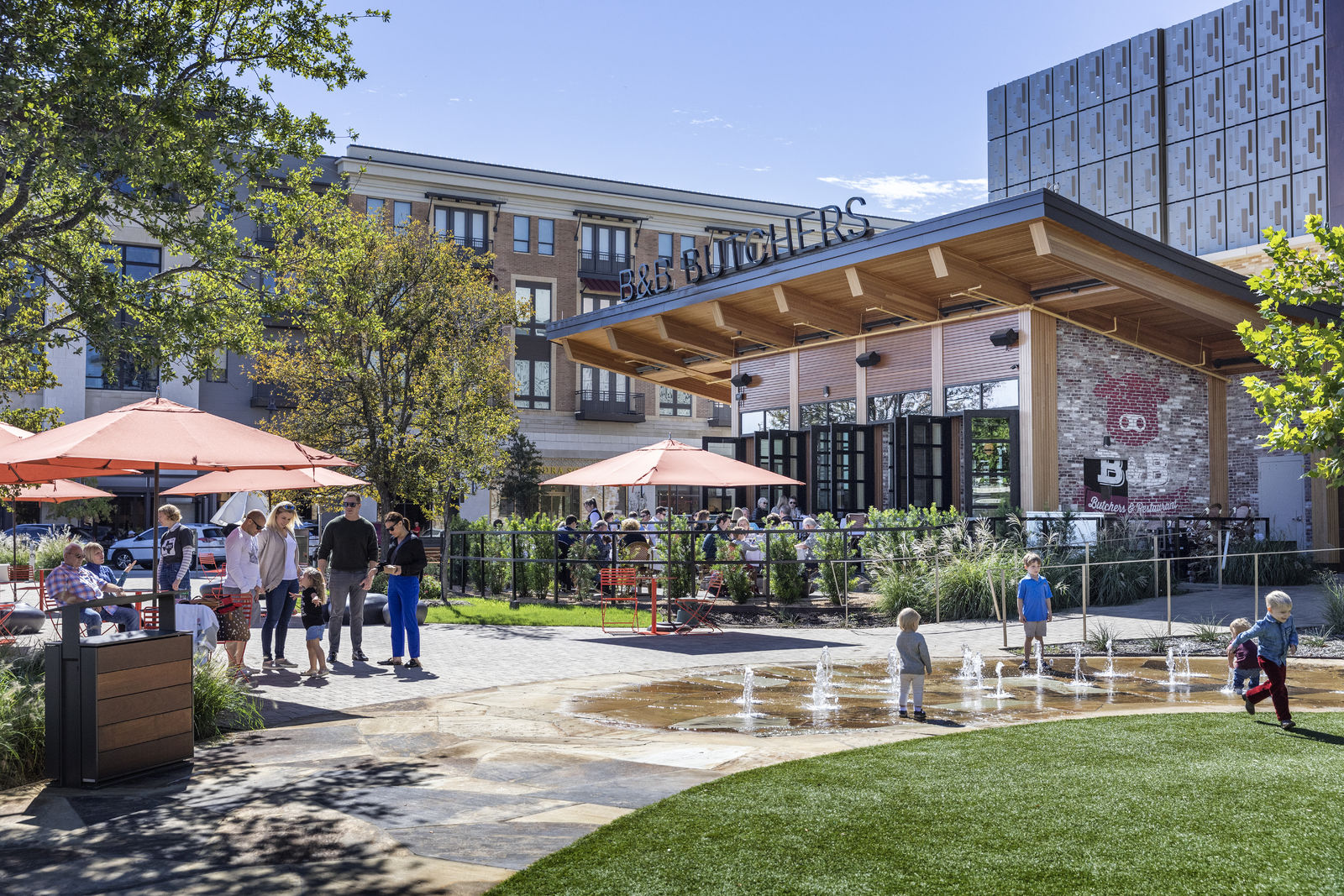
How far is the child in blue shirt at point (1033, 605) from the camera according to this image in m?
11.6

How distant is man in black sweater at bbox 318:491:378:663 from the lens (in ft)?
37.6

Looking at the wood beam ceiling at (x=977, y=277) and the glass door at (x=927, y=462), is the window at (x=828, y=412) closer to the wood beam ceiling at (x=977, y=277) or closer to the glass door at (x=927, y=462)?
the glass door at (x=927, y=462)

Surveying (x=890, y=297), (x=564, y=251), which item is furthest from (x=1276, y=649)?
(x=564, y=251)

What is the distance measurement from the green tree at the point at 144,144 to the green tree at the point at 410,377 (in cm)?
757

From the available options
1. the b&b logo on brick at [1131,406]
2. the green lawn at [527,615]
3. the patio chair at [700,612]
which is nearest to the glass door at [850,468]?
the b&b logo on brick at [1131,406]

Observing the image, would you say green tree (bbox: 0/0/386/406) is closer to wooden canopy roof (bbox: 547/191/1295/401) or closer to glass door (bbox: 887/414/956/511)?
wooden canopy roof (bbox: 547/191/1295/401)

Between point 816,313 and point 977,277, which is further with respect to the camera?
point 816,313

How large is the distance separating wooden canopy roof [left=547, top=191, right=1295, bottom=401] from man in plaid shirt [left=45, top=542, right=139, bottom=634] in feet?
46.1

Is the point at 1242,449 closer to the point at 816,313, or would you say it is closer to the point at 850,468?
the point at 850,468

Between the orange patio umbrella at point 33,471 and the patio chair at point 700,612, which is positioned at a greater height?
the orange patio umbrella at point 33,471

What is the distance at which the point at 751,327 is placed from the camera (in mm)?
25984

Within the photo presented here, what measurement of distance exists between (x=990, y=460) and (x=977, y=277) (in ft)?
11.3

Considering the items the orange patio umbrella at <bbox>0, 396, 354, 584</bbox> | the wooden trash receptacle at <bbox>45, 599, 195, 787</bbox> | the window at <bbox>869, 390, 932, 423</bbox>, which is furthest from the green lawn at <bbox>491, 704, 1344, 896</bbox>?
the window at <bbox>869, 390, 932, 423</bbox>

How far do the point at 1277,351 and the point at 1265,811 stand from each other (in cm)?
909
